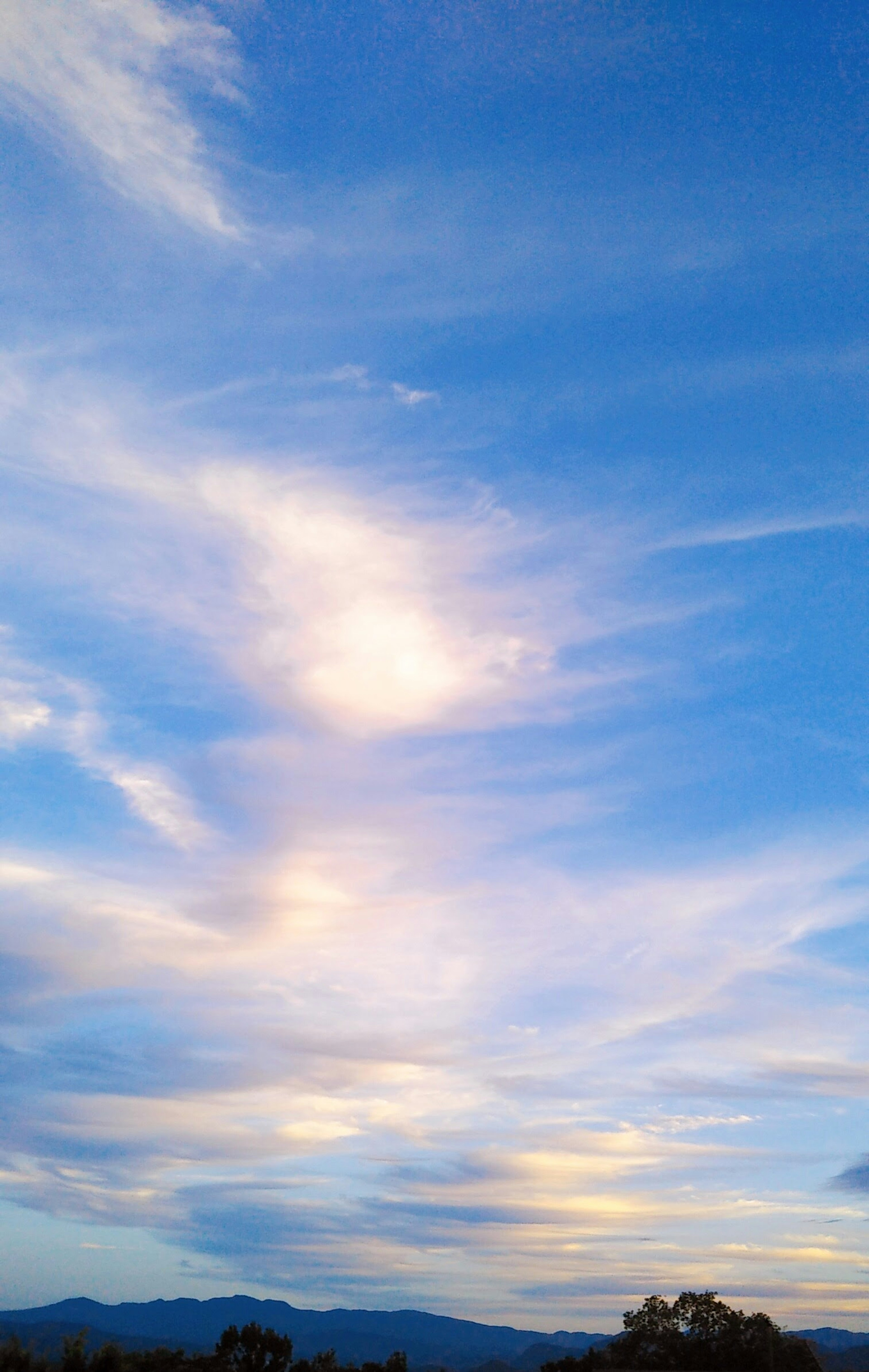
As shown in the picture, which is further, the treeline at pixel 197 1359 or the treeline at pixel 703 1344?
the treeline at pixel 703 1344

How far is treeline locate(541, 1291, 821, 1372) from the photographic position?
81375 millimetres

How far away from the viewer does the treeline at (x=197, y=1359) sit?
5691 cm

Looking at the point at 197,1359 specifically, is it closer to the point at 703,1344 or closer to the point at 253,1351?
the point at 253,1351

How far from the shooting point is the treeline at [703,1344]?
267 ft

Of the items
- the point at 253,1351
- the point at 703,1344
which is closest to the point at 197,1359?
the point at 253,1351

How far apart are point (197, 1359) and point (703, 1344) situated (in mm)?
39283

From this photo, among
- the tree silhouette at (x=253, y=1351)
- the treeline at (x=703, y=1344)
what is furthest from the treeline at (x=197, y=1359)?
the treeline at (x=703, y=1344)

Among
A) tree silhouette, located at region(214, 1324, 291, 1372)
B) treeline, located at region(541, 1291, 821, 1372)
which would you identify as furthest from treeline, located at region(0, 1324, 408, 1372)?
treeline, located at region(541, 1291, 821, 1372)

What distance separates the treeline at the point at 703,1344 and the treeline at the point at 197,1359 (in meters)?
17.4

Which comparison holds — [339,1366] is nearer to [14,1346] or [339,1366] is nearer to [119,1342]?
[119,1342]

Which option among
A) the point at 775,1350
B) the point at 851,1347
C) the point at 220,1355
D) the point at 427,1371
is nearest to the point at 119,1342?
the point at 220,1355

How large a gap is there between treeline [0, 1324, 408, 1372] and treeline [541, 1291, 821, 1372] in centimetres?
1743

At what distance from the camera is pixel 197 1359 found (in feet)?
224

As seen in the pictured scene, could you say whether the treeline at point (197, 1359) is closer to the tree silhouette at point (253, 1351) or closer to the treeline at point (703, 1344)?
the tree silhouette at point (253, 1351)
